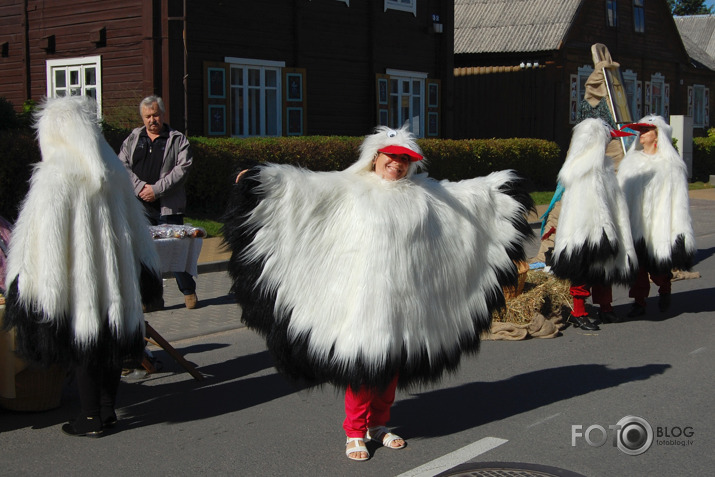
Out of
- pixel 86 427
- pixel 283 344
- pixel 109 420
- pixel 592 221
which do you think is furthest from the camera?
pixel 592 221

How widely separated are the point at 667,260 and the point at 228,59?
1107cm

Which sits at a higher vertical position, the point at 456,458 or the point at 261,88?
the point at 261,88

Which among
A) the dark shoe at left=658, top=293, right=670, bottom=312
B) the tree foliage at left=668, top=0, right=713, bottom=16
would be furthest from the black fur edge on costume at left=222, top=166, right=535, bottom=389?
the tree foliage at left=668, top=0, right=713, bottom=16

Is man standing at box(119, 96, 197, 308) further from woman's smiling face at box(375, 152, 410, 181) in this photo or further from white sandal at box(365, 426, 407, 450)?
white sandal at box(365, 426, 407, 450)

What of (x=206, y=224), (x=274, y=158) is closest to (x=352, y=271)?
(x=206, y=224)

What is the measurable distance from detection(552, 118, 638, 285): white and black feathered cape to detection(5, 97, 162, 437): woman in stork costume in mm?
4288

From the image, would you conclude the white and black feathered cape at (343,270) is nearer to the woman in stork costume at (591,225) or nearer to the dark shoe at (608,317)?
the woman in stork costume at (591,225)

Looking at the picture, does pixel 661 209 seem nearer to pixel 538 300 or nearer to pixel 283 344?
pixel 538 300

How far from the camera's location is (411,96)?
21531 millimetres

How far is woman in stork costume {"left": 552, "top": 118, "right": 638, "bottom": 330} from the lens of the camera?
7500 millimetres

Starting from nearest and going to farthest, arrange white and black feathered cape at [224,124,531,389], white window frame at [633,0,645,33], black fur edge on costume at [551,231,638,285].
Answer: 1. white and black feathered cape at [224,124,531,389]
2. black fur edge on costume at [551,231,638,285]
3. white window frame at [633,0,645,33]

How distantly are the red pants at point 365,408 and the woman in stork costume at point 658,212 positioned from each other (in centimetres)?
446

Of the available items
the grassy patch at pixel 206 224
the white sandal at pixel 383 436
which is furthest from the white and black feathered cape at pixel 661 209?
the grassy patch at pixel 206 224

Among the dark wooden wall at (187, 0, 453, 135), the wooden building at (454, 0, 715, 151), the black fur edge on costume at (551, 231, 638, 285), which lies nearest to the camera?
the black fur edge on costume at (551, 231, 638, 285)
